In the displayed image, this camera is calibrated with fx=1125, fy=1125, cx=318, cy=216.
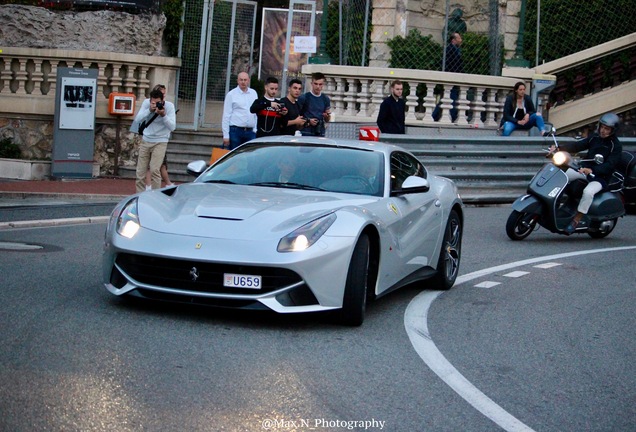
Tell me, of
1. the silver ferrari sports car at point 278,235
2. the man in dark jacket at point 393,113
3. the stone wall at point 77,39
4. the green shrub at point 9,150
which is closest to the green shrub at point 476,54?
the man in dark jacket at point 393,113

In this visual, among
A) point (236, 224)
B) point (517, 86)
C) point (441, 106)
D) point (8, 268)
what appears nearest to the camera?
point (236, 224)

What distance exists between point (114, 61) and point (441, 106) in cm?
641

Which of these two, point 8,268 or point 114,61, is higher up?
point 114,61

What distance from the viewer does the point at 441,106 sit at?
2178 cm

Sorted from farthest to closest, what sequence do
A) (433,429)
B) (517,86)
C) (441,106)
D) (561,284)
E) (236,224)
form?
(441,106) < (517,86) < (561,284) < (236,224) < (433,429)

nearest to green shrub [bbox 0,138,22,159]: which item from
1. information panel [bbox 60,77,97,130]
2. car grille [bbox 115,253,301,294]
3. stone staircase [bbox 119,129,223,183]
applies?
information panel [bbox 60,77,97,130]

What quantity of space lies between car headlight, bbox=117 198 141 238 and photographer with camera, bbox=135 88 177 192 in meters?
8.76

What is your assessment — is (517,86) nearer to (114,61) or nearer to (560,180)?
(560,180)

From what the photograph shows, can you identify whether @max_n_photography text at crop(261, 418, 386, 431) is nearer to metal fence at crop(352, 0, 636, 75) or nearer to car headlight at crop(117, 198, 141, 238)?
car headlight at crop(117, 198, 141, 238)

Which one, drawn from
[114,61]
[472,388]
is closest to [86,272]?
[472,388]

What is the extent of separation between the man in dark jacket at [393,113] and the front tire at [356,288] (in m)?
10.9

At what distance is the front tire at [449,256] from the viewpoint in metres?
10.1

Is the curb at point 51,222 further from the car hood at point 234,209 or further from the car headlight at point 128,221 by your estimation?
the car headlight at point 128,221

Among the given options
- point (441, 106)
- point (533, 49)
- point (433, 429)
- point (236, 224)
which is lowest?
point (433, 429)
